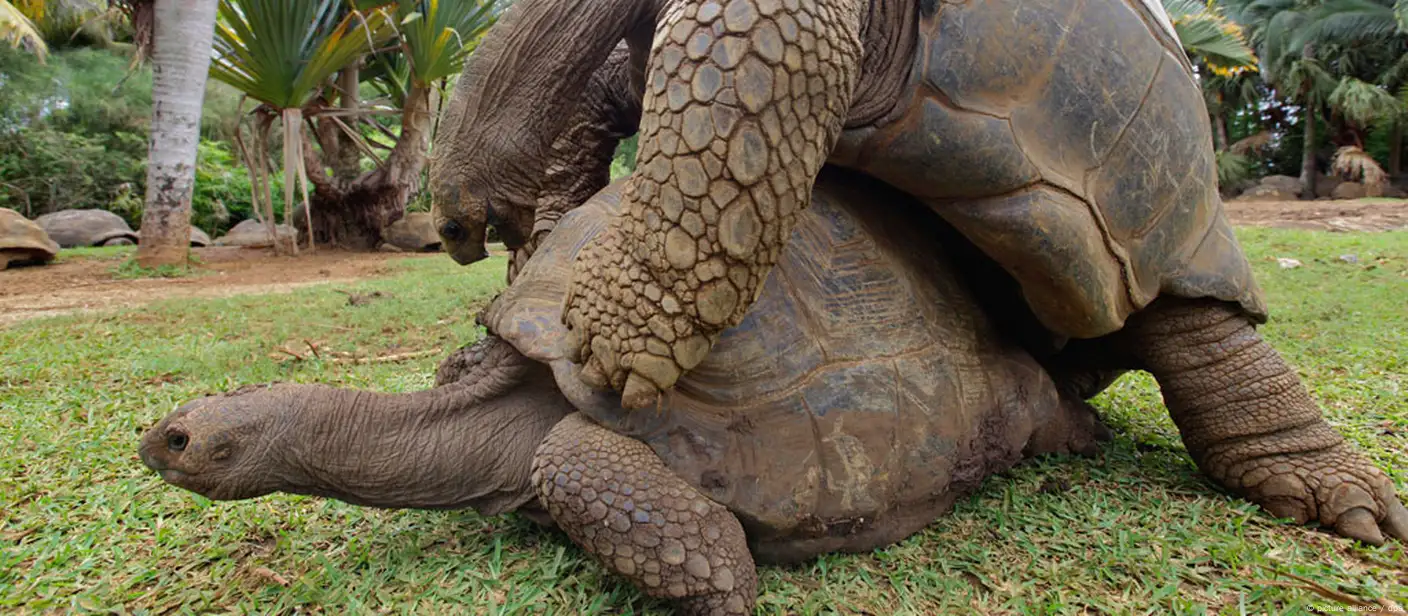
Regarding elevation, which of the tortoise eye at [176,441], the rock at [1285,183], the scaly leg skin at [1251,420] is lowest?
the tortoise eye at [176,441]

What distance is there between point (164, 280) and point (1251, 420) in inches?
319

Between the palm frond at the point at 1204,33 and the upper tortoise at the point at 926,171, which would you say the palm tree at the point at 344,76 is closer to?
→ the upper tortoise at the point at 926,171

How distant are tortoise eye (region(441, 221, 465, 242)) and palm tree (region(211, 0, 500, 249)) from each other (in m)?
6.52

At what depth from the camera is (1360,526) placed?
5.88 ft

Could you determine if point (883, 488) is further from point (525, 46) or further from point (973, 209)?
point (525, 46)

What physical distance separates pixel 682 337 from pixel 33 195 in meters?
20.7

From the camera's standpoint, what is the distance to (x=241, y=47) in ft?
28.9

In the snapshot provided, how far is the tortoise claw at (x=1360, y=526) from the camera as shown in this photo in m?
1.77

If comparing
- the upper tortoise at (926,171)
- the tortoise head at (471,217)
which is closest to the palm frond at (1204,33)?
the upper tortoise at (926,171)

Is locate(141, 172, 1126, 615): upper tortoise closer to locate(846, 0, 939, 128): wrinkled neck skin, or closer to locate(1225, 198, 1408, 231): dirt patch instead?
locate(846, 0, 939, 128): wrinkled neck skin

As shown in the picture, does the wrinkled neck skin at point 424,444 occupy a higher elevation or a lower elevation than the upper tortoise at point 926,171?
lower

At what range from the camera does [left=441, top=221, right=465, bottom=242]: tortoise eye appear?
6.94 feet

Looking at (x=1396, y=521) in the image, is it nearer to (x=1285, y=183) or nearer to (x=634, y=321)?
(x=634, y=321)

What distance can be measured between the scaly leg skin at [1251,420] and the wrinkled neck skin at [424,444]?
160 cm
